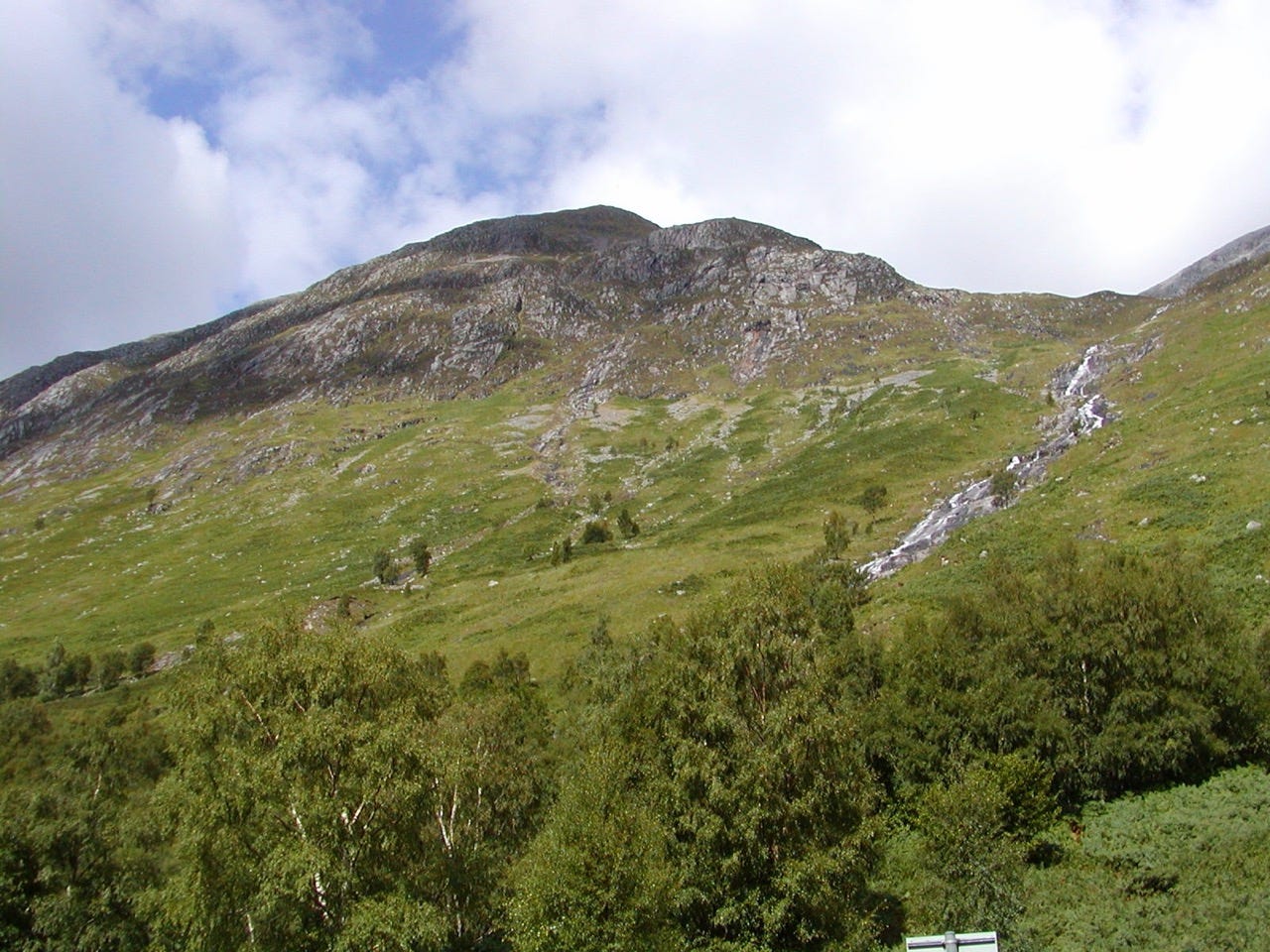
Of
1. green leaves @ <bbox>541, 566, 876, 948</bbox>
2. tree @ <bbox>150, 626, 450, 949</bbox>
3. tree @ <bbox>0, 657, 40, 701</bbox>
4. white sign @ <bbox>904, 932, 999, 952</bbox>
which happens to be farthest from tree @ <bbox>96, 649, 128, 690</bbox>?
white sign @ <bbox>904, 932, 999, 952</bbox>

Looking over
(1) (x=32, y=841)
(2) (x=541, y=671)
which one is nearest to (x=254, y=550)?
(2) (x=541, y=671)

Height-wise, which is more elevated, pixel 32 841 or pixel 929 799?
pixel 32 841

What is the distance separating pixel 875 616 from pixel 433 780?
43.8 metres

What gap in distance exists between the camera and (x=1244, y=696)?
34.2 metres

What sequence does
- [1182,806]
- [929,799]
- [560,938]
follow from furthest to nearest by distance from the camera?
1. [1182,806]
2. [929,799]
3. [560,938]

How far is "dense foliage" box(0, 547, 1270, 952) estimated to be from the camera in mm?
26594

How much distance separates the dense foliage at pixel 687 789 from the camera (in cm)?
2659

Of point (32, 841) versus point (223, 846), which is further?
point (32, 841)

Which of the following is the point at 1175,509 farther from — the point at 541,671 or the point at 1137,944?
the point at 541,671

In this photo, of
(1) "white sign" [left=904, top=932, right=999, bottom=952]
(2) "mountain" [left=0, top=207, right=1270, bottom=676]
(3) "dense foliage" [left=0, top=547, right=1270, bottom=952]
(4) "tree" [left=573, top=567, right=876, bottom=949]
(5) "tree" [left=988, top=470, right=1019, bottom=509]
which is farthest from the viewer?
(5) "tree" [left=988, top=470, right=1019, bottom=509]

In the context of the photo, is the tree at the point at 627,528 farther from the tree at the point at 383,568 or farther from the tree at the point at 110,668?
the tree at the point at 110,668

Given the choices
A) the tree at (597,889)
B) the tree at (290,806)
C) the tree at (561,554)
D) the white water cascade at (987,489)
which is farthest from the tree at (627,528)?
the tree at (597,889)

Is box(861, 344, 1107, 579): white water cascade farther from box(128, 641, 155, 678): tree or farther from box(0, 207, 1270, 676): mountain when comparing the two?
box(128, 641, 155, 678): tree

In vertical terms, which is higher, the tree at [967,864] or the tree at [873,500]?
the tree at [873,500]
